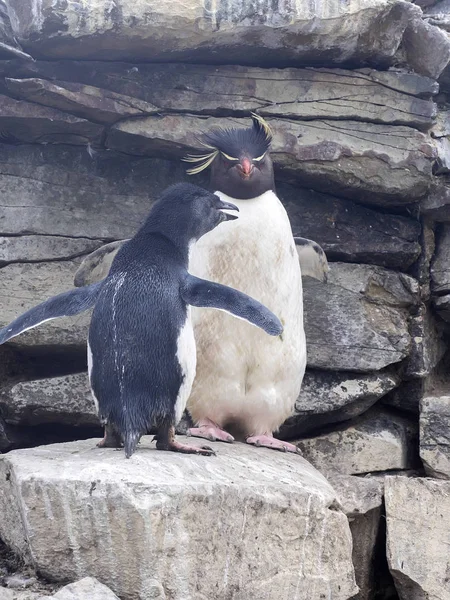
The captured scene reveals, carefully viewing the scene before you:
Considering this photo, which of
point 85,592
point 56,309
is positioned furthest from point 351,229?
point 85,592

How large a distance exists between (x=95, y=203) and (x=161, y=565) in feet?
7.36

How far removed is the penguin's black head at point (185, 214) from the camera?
3305 mm

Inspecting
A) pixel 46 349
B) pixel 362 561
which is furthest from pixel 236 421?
pixel 46 349

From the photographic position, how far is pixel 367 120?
4250mm

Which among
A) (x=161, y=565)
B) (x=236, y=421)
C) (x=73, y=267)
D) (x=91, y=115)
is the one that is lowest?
(x=161, y=565)

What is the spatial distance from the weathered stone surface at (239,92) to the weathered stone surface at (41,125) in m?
0.05

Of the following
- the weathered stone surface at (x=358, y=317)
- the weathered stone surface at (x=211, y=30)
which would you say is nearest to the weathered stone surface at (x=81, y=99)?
the weathered stone surface at (x=211, y=30)

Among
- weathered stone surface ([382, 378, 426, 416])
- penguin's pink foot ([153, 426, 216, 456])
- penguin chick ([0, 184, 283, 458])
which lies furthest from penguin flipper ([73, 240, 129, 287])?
weathered stone surface ([382, 378, 426, 416])

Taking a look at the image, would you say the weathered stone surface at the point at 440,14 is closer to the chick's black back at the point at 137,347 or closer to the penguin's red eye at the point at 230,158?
the penguin's red eye at the point at 230,158

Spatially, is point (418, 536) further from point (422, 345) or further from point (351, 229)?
point (351, 229)

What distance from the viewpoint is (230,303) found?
3016 mm

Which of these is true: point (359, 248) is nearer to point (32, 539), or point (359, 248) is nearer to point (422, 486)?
point (422, 486)

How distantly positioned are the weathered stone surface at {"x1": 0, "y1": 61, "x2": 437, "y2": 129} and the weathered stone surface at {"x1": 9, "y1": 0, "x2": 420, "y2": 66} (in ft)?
0.21

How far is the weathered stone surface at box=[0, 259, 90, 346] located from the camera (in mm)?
4168
